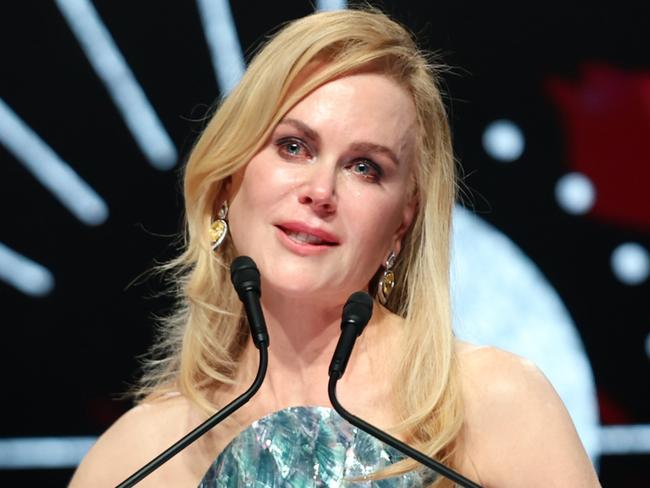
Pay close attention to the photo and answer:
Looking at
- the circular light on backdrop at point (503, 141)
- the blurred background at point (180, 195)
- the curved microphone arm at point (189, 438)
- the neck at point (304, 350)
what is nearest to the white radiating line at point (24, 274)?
the blurred background at point (180, 195)

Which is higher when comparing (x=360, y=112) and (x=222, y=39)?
(x=360, y=112)

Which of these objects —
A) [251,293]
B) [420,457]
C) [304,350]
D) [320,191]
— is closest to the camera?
[420,457]

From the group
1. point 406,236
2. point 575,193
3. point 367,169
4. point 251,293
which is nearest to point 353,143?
point 367,169

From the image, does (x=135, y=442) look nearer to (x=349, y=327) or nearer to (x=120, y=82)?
(x=349, y=327)

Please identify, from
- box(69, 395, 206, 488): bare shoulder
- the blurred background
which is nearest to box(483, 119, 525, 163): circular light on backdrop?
the blurred background

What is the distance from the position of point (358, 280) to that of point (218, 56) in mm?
1009

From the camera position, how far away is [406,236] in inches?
94.0

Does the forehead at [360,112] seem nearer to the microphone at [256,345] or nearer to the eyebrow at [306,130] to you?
the eyebrow at [306,130]

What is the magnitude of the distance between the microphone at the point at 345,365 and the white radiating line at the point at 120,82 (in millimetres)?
1263

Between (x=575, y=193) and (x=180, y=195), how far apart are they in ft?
3.33

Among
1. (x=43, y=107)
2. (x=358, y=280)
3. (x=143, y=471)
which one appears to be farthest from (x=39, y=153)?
(x=143, y=471)

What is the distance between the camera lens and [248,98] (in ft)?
7.40

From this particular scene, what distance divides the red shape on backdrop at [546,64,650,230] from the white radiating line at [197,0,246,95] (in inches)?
31.9

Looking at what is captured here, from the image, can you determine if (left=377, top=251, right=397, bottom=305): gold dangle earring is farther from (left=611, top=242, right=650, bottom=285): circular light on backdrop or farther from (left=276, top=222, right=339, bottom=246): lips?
(left=611, top=242, right=650, bottom=285): circular light on backdrop
